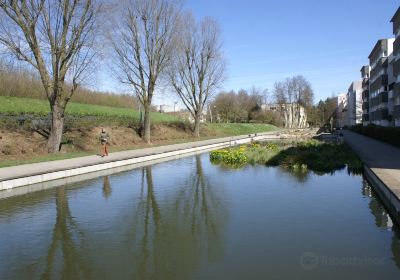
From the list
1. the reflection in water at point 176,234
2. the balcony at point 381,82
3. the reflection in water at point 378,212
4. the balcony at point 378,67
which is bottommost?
the reflection in water at point 378,212

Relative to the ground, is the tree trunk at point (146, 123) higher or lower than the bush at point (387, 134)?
higher

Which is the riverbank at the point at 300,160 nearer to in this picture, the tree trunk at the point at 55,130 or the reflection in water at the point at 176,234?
the reflection in water at the point at 176,234

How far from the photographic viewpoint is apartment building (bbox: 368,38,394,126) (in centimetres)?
6130

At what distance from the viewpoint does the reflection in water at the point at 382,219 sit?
24.9 ft

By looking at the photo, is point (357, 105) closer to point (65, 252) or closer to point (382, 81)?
point (382, 81)

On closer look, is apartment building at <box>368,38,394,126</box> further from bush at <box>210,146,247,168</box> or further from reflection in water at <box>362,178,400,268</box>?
reflection in water at <box>362,178,400,268</box>

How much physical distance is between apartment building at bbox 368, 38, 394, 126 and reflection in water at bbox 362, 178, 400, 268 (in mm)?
51024

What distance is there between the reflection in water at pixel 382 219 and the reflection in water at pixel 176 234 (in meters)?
3.12

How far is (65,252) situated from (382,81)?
6397cm

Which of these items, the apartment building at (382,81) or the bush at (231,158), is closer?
the bush at (231,158)

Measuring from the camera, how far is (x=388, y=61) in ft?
200

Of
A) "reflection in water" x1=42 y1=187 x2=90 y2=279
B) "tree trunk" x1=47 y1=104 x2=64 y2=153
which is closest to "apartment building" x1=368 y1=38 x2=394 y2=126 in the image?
"tree trunk" x1=47 y1=104 x2=64 y2=153

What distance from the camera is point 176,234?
338 inches

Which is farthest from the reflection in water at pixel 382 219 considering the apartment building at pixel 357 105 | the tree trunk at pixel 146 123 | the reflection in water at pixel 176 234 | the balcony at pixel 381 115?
the apartment building at pixel 357 105
